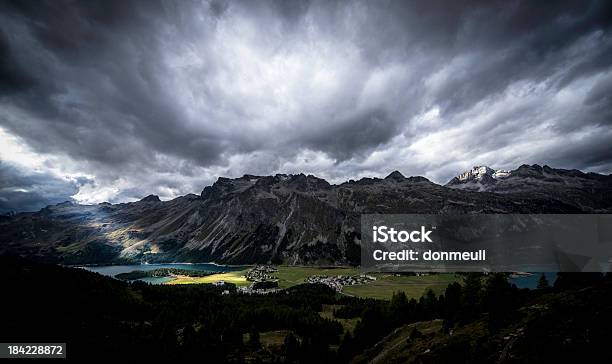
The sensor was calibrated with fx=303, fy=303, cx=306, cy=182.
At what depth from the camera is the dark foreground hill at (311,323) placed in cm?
3994

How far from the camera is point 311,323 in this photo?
12750cm

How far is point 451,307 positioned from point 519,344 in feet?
150

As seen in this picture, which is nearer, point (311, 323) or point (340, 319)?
point (311, 323)

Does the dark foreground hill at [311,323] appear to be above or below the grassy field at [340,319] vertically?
above

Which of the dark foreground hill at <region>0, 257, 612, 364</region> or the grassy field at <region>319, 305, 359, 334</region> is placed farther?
the grassy field at <region>319, 305, 359, 334</region>

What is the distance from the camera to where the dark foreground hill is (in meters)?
39.9

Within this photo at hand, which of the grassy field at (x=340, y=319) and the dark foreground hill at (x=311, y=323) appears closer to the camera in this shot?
the dark foreground hill at (x=311, y=323)

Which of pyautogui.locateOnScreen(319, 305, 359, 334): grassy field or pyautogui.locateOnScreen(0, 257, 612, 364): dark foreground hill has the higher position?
pyautogui.locateOnScreen(0, 257, 612, 364): dark foreground hill

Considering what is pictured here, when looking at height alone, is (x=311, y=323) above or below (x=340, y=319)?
above

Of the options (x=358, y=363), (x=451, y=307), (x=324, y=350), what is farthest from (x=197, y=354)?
(x=451, y=307)

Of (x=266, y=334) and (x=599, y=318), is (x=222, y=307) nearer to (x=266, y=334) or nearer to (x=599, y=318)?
(x=266, y=334)

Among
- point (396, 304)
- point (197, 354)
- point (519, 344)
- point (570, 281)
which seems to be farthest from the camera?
point (396, 304)

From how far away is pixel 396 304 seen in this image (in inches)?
4011

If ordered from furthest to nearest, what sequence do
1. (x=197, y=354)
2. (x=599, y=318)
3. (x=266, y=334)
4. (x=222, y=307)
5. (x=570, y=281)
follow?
1. (x=222, y=307)
2. (x=266, y=334)
3. (x=197, y=354)
4. (x=570, y=281)
5. (x=599, y=318)
